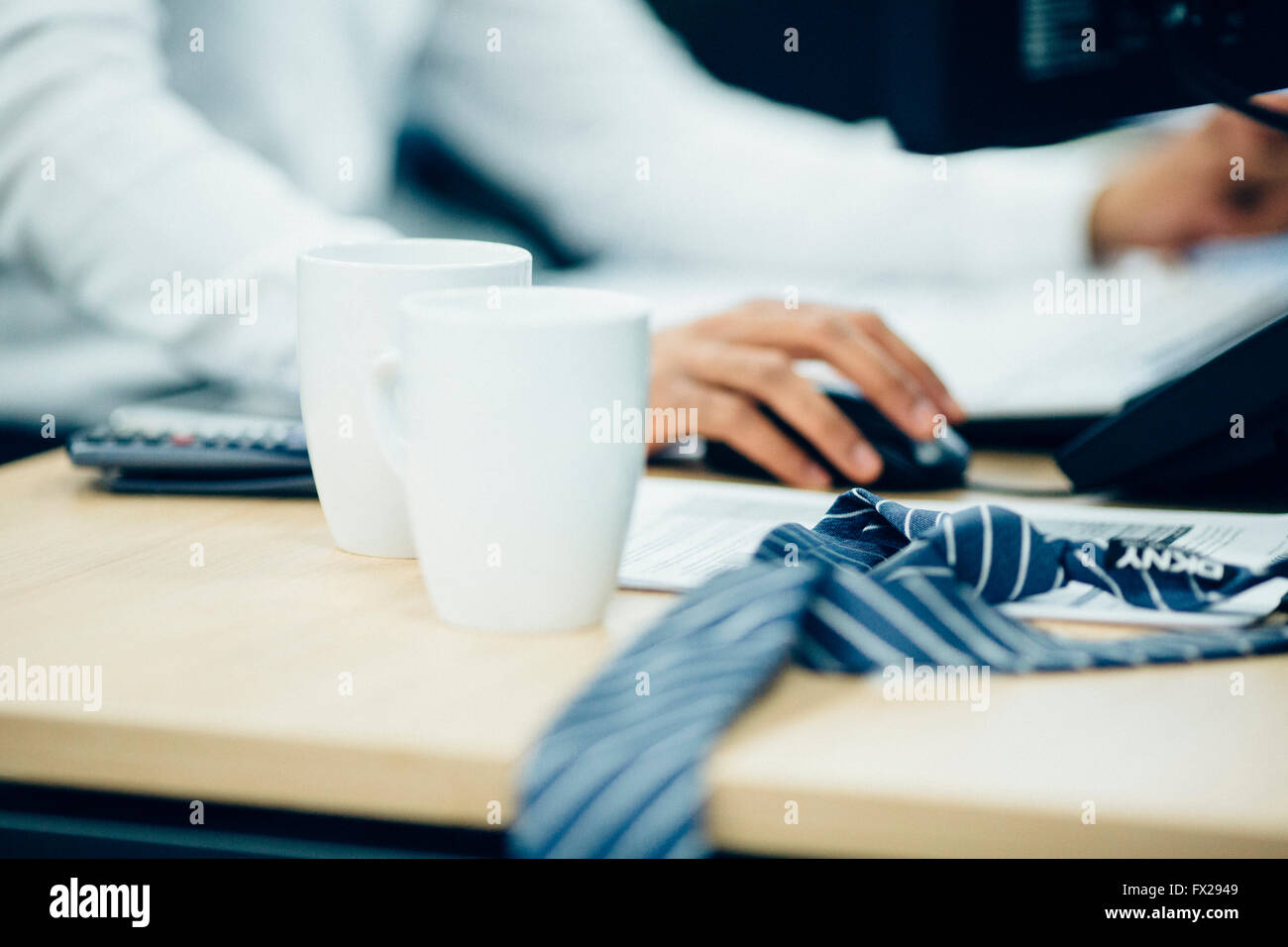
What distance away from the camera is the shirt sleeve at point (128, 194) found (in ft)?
2.64

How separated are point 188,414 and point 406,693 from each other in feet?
1.33

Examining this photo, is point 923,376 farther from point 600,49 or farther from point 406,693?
point 600,49

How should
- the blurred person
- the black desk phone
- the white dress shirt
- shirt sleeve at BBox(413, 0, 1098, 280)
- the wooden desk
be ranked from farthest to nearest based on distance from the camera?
1. shirt sleeve at BBox(413, 0, 1098, 280)
2. the white dress shirt
3. the blurred person
4. the black desk phone
5. the wooden desk

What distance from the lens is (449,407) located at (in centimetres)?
39

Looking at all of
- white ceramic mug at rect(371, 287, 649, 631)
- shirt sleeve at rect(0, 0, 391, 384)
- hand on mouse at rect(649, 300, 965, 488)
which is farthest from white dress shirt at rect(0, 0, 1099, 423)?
white ceramic mug at rect(371, 287, 649, 631)

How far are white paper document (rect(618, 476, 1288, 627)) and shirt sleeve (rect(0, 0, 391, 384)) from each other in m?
0.31

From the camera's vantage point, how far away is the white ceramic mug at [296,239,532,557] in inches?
18.4

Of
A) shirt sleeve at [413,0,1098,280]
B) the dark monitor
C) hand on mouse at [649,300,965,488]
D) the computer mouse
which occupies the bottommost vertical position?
the computer mouse

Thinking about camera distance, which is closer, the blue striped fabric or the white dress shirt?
the blue striped fabric

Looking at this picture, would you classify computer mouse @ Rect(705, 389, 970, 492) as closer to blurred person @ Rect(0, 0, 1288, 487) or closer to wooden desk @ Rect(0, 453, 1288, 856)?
blurred person @ Rect(0, 0, 1288, 487)

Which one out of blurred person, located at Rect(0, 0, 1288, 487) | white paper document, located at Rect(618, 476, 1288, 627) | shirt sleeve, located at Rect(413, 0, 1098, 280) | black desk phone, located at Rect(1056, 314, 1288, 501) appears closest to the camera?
white paper document, located at Rect(618, 476, 1288, 627)

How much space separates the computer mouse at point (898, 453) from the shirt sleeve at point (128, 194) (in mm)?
331

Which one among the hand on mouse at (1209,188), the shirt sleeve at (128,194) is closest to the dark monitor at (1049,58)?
the shirt sleeve at (128,194)

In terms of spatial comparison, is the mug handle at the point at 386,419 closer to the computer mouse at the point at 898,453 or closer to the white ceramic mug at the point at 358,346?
the white ceramic mug at the point at 358,346
